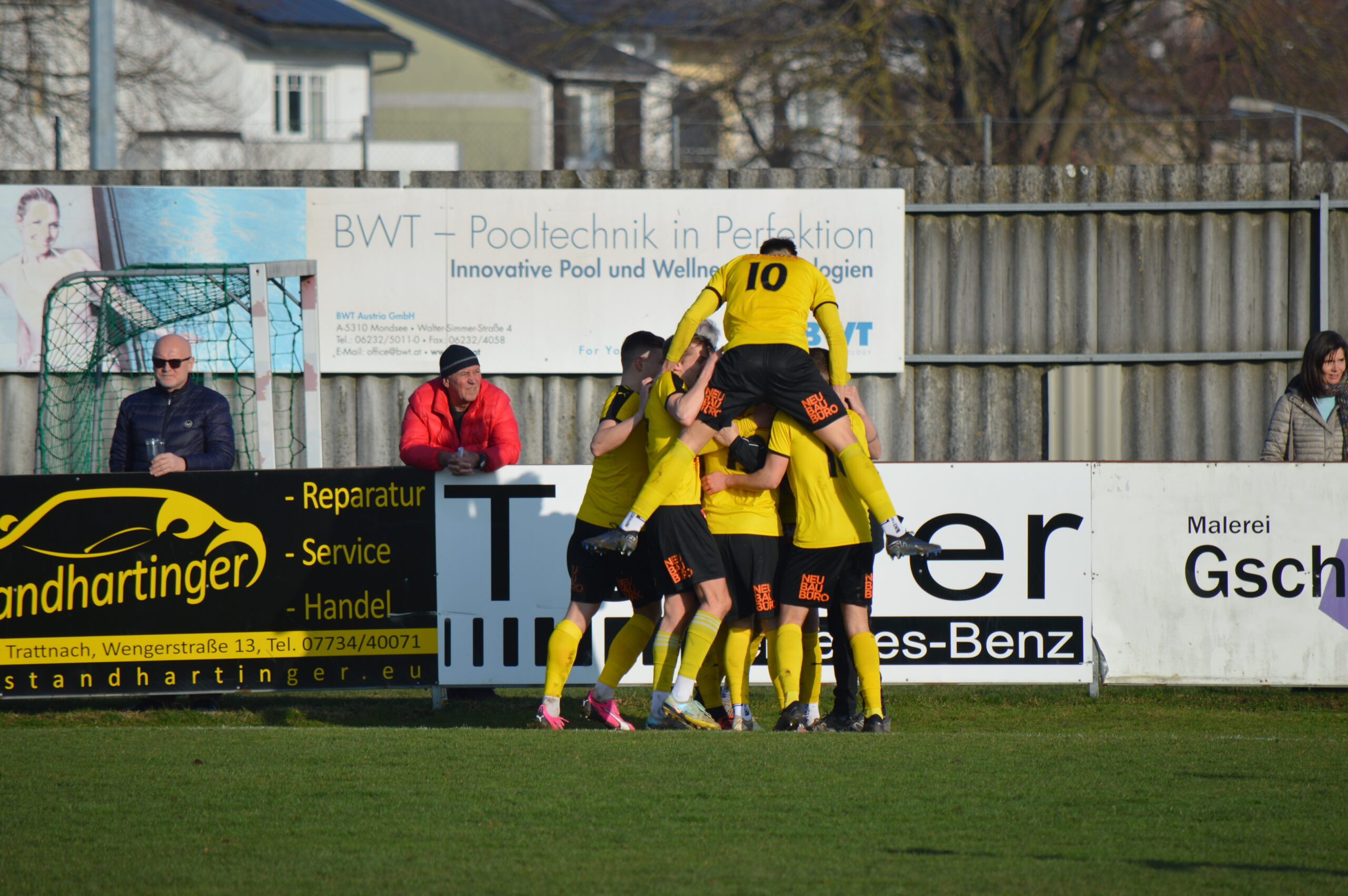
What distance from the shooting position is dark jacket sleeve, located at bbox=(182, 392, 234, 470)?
7867 mm

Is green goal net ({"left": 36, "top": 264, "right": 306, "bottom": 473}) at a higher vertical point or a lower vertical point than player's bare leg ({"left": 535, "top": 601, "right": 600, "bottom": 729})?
higher

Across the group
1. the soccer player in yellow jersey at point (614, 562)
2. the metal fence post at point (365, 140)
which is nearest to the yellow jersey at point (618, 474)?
the soccer player in yellow jersey at point (614, 562)

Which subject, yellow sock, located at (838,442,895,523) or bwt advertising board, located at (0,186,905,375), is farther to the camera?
bwt advertising board, located at (0,186,905,375)

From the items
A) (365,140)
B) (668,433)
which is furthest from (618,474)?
(365,140)

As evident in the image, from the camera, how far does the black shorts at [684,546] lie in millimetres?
6555

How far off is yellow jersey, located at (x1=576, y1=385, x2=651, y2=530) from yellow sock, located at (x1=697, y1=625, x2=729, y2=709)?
85 cm

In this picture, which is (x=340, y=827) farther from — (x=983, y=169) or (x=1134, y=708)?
(x=983, y=169)

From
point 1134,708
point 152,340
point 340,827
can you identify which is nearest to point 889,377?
point 1134,708

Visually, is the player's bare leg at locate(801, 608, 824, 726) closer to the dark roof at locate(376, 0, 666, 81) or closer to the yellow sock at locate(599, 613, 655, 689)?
the yellow sock at locate(599, 613, 655, 689)

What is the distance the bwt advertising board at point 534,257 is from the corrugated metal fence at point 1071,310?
196 mm

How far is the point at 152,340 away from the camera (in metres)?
10.8

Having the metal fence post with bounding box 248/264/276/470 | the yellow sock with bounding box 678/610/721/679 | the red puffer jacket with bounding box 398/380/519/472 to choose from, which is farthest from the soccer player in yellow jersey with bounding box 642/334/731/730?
the metal fence post with bounding box 248/264/276/470

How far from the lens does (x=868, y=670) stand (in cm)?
657

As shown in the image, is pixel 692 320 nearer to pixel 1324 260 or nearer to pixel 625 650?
pixel 625 650
